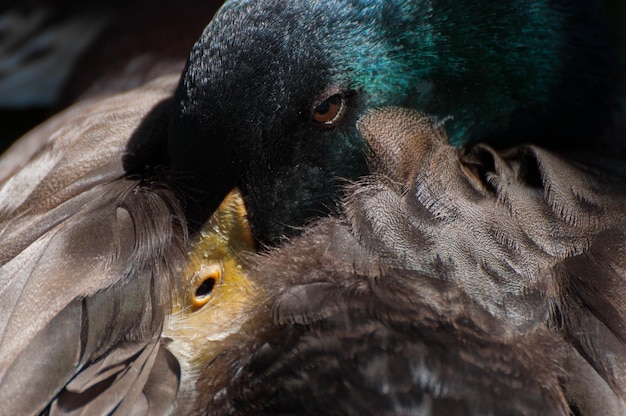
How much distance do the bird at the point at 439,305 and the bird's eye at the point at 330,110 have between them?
0.39 ft

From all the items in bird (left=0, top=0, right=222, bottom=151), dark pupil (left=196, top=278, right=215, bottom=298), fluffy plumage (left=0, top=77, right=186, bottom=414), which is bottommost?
bird (left=0, top=0, right=222, bottom=151)

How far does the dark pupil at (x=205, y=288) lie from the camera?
57.9 inches

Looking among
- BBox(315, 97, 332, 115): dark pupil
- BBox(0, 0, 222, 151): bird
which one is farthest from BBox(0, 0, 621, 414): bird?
BBox(0, 0, 222, 151): bird

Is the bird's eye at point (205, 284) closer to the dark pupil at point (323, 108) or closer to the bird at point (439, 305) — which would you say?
the bird at point (439, 305)

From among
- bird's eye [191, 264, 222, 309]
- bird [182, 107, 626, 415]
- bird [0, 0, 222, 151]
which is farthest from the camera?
bird [0, 0, 222, 151]

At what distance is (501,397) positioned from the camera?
1229 millimetres

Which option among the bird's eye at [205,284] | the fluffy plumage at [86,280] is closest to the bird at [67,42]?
the fluffy plumage at [86,280]

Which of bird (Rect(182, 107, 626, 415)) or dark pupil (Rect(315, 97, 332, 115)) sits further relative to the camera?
dark pupil (Rect(315, 97, 332, 115))

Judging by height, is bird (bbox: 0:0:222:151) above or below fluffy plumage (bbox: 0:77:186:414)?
below

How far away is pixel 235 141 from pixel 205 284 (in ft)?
0.80

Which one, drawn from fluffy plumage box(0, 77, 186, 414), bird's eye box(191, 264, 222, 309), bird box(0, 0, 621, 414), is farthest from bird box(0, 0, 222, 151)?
bird's eye box(191, 264, 222, 309)

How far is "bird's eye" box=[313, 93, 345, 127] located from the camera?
1.55 meters

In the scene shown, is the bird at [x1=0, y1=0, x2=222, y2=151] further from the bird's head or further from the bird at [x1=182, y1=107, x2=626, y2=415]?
the bird at [x1=182, y1=107, x2=626, y2=415]

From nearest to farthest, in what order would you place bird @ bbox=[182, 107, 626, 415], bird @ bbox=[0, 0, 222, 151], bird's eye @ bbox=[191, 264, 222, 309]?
1. bird @ bbox=[182, 107, 626, 415]
2. bird's eye @ bbox=[191, 264, 222, 309]
3. bird @ bbox=[0, 0, 222, 151]
